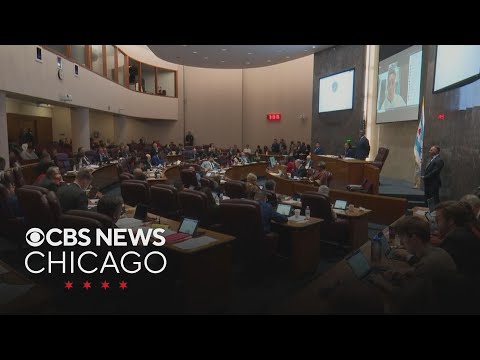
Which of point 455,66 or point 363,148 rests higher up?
point 455,66

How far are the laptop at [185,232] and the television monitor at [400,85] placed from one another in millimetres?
8160

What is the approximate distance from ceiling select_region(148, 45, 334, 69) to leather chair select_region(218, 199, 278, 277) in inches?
411

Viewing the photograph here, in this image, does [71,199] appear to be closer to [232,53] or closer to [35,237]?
[35,237]

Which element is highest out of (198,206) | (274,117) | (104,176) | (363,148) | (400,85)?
(400,85)

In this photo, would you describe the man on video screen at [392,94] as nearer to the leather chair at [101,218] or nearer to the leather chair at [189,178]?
the leather chair at [189,178]

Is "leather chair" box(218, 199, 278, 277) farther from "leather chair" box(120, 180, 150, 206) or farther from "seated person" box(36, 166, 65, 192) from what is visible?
"seated person" box(36, 166, 65, 192)

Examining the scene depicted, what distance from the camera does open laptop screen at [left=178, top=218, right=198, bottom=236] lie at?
149 inches

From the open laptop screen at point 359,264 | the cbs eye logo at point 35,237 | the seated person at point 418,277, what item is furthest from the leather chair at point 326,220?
the cbs eye logo at point 35,237

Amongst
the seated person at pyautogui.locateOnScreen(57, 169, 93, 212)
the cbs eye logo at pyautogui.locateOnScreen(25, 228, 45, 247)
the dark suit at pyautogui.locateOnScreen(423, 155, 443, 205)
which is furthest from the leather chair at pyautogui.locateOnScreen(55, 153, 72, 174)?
the dark suit at pyautogui.locateOnScreen(423, 155, 443, 205)

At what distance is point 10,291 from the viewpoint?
240 cm

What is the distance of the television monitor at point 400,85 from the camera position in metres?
9.84

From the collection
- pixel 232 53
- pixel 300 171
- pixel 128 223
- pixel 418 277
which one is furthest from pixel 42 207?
pixel 232 53

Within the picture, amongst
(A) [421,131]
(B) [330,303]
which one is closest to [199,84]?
(A) [421,131]

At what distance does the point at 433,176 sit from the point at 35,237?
6.71m
